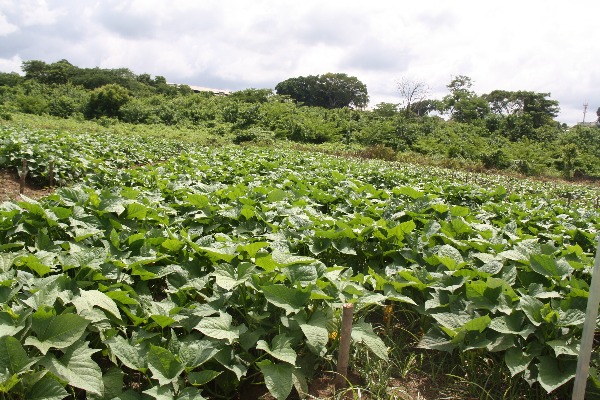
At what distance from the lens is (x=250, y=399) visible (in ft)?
7.84

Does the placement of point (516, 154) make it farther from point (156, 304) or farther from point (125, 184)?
point (156, 304)

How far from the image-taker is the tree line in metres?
26.2

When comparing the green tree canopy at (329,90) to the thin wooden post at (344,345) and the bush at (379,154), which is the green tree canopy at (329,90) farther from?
the thin wooden post at (344,345)

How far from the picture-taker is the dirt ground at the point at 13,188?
7.92 meters

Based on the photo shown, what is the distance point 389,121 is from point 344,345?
97.4 ft

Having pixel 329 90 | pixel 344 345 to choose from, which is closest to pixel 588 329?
pixel 344 345

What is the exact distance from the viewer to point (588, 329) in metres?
1.76

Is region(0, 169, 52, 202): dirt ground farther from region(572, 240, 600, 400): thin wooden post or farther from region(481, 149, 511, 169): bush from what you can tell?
region(481, 149, 511, 169): bush

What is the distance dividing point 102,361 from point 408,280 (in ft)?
6.66

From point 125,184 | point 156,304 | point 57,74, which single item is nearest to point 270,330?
point 156,304

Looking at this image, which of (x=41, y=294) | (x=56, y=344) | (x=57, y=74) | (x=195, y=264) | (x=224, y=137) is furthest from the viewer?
(x=57, y=74)

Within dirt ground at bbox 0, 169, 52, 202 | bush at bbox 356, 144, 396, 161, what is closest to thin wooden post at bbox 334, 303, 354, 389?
dirt ground at bbox 0, 169, 52, 202

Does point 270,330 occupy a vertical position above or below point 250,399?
above

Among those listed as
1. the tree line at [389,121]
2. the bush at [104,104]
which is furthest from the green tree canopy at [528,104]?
the bush at [104,104]
